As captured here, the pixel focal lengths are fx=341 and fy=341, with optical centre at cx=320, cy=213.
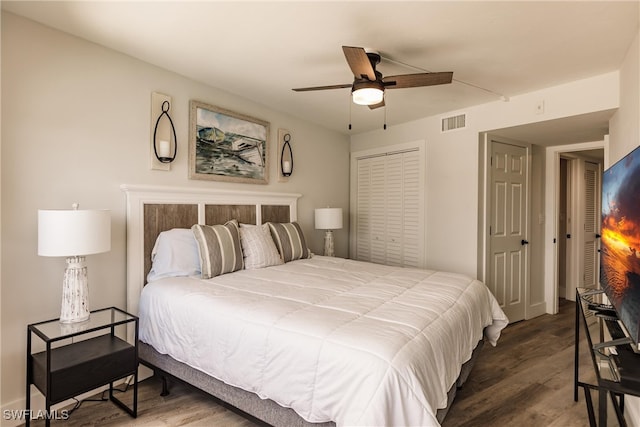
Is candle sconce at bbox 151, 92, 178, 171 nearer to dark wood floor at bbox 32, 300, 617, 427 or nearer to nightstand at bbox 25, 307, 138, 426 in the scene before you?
nightstand at bbox 25, 307, 138, 426

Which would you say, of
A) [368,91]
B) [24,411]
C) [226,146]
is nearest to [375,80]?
[368,91]

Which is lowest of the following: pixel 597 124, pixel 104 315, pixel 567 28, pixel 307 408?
pixel 307 408

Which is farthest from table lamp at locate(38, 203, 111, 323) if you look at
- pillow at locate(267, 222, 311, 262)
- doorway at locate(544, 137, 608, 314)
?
doorway at locate(544, 137, 608, 314)

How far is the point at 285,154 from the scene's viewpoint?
405 cm

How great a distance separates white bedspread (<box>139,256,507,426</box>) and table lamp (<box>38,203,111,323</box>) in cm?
44

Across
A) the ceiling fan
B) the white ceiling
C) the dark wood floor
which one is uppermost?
the white ceiling

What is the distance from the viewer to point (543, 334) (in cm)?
365

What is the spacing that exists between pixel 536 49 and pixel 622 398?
7.82 feet

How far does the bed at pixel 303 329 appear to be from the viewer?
1397 mm

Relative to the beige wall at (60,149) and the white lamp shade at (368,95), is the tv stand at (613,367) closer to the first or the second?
the white lamp shade at (368,95)

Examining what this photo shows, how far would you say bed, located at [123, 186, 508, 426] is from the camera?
1397 mm

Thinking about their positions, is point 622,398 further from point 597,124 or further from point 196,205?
point 196,205

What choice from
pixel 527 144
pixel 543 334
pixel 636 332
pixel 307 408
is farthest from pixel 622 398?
pixel 527 144

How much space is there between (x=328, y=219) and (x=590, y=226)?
13.4 ft
